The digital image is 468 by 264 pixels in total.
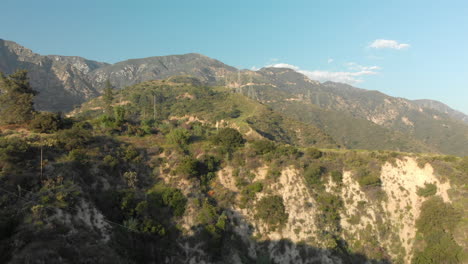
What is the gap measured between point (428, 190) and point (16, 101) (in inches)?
2766

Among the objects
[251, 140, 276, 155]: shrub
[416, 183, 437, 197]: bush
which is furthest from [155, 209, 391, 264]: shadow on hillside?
[251, 140, 276, 155]: shrub

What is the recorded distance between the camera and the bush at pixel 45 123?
39412 millimetres

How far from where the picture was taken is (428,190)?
39656 millimetres

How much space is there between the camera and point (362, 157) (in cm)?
4647

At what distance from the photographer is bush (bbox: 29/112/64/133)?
3941 centimetres

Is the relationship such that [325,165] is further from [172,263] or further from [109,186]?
[109,186]

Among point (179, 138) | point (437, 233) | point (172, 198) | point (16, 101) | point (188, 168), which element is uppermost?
point (16, 101)

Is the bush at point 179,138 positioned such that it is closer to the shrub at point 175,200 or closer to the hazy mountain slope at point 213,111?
the shrub at point 175,200

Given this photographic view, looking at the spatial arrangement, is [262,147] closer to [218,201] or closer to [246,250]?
[218,201]

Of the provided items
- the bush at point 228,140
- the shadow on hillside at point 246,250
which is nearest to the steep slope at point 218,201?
the shadow on hillside at point 246,250

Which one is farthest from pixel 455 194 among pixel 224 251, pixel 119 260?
pixel 119 260

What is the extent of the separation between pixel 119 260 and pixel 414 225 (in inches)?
1620

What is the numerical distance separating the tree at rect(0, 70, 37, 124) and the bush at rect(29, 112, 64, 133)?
1.98 metres

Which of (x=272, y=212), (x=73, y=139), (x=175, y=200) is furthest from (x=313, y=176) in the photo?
(x=73, y=139)
